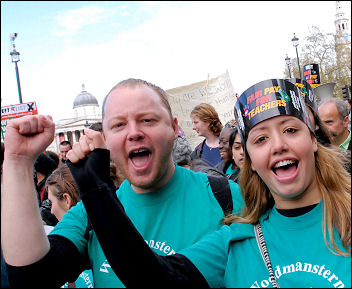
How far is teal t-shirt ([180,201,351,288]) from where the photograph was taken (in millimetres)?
1503

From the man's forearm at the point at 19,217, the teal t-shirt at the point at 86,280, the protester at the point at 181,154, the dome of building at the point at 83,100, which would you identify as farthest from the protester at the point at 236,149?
the dome of building at the point at 83,100

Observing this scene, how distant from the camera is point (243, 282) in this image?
5.30ft

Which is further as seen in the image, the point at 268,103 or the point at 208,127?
the point at 208,127

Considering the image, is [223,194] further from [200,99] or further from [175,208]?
[200,99]

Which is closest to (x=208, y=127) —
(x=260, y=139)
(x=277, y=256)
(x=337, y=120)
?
(x=337, y=120)

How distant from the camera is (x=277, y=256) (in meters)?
1.61

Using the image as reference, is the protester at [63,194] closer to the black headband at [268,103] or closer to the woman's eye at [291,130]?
the black headband at [268,103]

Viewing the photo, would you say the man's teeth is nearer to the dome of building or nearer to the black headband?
the black headband

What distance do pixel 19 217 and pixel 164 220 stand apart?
66 cm

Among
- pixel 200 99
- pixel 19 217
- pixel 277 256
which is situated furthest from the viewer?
pixel 200 99

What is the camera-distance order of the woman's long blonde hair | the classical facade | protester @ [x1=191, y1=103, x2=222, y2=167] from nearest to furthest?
the woman's long blonde hair → protester @ [x1=191, y1=103, x2=222, y2=167] → the classical facade

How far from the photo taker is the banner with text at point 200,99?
7.47 metres

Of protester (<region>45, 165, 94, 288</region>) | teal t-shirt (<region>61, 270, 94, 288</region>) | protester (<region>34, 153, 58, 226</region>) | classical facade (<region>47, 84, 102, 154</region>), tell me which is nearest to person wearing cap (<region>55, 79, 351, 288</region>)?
teal t-shirt (<region>61, 270, 94, 288</region>)

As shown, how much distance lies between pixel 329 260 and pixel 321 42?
24564 millimetres
